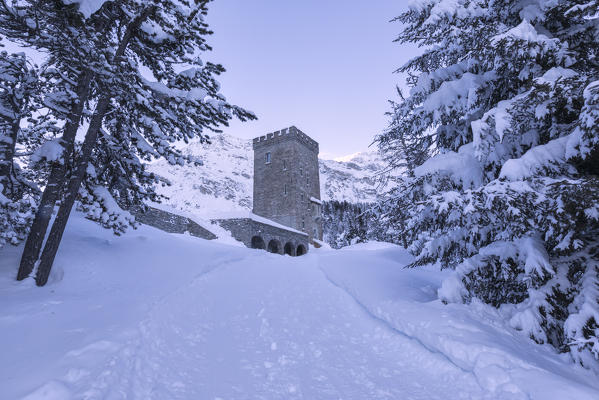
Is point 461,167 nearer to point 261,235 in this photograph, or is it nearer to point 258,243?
point 261,235

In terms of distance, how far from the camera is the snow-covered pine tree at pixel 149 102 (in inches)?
219

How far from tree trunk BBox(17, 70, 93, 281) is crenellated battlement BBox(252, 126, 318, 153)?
2992cm

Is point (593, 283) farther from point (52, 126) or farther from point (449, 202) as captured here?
point (52, 126)

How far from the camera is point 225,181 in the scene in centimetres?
11119

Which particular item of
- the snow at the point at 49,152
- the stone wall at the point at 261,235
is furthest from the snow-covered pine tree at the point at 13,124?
the stone wall at the point at 261,235

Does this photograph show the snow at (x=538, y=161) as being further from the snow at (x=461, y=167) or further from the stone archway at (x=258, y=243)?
the stone archway at (x=258, y=243)

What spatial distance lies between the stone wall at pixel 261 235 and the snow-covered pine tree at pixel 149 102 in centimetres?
1410

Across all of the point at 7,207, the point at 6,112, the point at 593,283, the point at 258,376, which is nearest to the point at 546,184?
the point at 593,283

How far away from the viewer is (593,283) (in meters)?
3.26

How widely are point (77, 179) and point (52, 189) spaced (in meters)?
0.47

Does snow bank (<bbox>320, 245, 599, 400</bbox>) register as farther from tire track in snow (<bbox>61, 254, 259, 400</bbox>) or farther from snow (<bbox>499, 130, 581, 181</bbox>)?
tire track in snow (<bbox>61, 254, 259, 400</bbox>)

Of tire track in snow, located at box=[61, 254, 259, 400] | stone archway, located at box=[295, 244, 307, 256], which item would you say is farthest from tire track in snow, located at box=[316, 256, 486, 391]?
stone archway, located at box=[295, 244, 307, 256]

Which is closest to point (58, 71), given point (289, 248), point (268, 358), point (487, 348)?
point (268, 358)

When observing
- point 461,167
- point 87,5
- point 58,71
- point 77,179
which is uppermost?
point 58,71
